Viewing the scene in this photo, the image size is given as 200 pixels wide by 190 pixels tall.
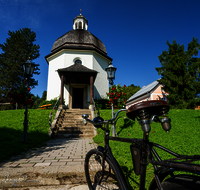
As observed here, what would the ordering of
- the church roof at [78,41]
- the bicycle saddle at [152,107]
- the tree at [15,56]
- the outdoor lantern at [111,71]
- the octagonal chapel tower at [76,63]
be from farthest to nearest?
the tree at [15,56], the church roof at [78,41], the octagonal chapel tower at [76,63], the outdoor lantern at [111,71], the bicycle saddle at [152,107]

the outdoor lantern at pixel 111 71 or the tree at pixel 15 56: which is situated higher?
the tree at pixel 15 56

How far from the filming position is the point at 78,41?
711 inches

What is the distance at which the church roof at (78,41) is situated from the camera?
17.7 m

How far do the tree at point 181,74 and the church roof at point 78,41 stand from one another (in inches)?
378

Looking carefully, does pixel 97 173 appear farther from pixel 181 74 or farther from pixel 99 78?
pixel 181 74

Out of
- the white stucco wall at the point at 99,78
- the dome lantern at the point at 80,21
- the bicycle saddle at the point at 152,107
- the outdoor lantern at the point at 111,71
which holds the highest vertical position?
the dome lantern at the point at 80,21

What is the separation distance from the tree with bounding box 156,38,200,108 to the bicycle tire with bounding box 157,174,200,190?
18338 millimetres

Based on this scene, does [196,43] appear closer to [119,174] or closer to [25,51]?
[119,174]

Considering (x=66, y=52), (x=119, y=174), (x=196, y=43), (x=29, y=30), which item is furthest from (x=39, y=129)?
(x=29, y=30)

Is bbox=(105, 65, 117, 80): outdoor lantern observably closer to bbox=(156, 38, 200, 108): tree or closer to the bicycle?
the bicycle

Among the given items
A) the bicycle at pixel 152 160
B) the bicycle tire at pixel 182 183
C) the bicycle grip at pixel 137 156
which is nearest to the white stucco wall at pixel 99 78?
the bicycle at pixel 152 160

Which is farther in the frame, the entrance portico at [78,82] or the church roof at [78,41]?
the church roof at [78,41]

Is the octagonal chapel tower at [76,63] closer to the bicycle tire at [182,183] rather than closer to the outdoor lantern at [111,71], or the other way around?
the outdoor lantern at [111,71]

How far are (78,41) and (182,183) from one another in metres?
19.2
